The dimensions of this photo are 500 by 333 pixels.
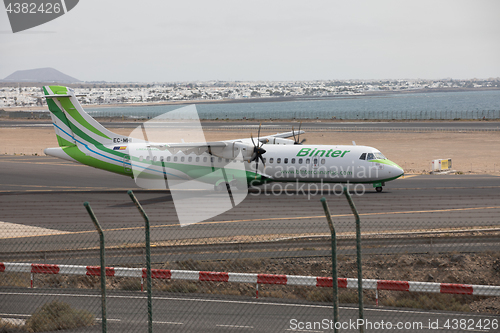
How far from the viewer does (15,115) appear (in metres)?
150

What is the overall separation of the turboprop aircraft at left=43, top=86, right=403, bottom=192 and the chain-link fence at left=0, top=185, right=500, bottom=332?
2456 mm

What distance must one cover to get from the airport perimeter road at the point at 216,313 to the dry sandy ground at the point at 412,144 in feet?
113

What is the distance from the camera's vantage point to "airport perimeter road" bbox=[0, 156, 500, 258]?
73.5ft

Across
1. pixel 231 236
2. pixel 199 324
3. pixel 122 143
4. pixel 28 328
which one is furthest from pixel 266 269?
pixel 122 143

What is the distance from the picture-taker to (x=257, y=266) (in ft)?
58.2

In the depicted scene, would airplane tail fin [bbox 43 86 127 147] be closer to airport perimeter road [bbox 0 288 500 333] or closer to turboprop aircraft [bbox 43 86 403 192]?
turboprop aircraft [bbox 43 86 403 192]

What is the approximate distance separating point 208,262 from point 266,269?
2096 mm

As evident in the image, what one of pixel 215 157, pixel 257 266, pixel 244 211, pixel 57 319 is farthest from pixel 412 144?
pixel 57 319

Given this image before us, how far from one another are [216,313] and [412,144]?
194 ft

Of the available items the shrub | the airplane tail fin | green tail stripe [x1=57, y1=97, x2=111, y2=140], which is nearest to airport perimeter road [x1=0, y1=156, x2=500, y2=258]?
the airplane tail fin

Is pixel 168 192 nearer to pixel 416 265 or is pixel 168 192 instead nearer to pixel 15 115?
pixel 416 265

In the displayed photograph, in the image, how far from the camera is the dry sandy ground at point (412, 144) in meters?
50.9

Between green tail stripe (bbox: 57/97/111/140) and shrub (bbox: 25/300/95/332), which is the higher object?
green tail stripe (bbox: 57/97/111/140)

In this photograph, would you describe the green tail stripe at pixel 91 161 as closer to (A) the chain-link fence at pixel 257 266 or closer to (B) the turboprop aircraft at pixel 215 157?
(B) the turboprop aircraft at pixel 215 157
